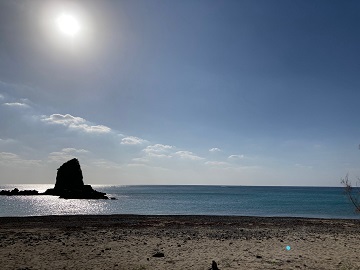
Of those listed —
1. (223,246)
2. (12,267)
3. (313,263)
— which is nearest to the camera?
(12,267)

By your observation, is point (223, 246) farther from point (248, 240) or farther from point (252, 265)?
point (252, 265)

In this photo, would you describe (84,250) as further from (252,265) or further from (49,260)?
(252,265)

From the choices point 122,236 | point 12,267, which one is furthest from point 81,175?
point 12,267

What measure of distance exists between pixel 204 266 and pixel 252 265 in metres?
2.64

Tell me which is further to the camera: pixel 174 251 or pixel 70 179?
pixel 70 179

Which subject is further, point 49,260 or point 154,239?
point 154,239

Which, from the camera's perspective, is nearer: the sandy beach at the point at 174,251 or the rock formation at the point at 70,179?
the sandy beach at the point at 174,251

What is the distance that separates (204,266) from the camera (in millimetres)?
15695

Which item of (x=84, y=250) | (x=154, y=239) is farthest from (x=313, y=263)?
(x=84, y=250)

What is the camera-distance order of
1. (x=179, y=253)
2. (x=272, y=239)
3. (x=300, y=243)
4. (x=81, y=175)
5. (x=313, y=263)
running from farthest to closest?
1. (x=81, y=175)
2. (x=272, y=239)
3. (x=300, y=243)
4. (x=179, y=253)
5. (x=313, y=263)

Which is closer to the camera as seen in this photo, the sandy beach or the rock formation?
the sandy beach

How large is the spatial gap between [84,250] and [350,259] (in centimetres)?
1677

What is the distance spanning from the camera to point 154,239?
24.3m

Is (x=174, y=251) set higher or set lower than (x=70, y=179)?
lower
